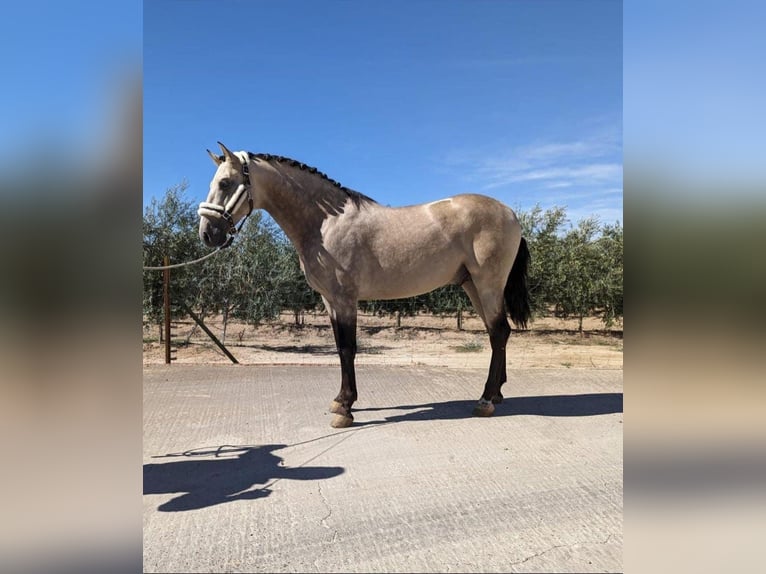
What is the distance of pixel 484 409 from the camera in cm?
465

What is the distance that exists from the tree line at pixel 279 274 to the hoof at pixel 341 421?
28.9ft

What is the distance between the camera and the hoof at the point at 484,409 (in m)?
4.65

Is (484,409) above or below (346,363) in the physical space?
below

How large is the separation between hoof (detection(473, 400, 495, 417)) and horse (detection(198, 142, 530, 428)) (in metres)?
0.01

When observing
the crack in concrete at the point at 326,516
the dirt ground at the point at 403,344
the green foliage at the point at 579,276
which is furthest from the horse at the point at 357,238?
the green foliage at the point at 579,276

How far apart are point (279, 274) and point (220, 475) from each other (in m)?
12.0

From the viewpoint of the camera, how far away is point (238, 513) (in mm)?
2596

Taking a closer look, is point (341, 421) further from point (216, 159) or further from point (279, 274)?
point (279, 274)

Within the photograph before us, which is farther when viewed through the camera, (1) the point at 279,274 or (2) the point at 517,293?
(1) the point at 279,274

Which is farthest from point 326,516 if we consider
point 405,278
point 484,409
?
point 405,278

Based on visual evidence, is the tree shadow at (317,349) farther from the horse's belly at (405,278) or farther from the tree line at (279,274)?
the horse's belly at (405,278)

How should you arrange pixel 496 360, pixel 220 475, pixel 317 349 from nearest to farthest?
pixel 220 475 < pixel 496 360 < pixel 317 349
